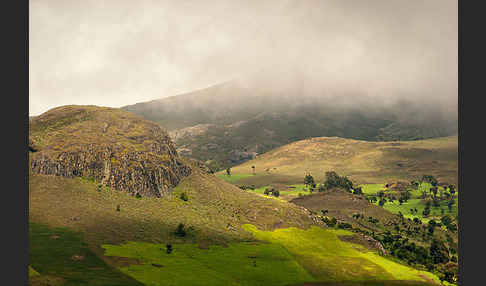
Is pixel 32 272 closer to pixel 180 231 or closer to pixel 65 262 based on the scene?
pixel 65 262

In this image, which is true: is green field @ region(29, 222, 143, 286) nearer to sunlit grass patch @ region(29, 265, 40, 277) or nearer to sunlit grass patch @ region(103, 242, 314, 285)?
sunlit grass patch @ region(29, 265, 40, 277)

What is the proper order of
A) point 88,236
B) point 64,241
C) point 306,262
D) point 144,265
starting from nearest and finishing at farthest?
point 144,265 < point 64,241 < point 88,236 < point 306,262

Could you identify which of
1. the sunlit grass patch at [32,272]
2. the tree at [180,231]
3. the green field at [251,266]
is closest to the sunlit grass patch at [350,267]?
the green field at [251,266]

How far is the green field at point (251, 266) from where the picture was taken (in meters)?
137

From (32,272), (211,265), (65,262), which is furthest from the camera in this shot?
(211,265)

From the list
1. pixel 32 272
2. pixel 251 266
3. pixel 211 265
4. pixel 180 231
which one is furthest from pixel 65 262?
pixel 251 266

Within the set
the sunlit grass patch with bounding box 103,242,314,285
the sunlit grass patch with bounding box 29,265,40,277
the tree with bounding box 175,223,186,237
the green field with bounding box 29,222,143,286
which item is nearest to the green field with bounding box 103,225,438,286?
the sunlit grass patch with bounding box 103,242,314,285

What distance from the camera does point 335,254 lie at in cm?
19762

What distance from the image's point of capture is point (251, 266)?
521 feet

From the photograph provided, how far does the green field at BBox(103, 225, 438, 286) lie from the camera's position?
137m

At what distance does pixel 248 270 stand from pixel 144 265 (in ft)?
146

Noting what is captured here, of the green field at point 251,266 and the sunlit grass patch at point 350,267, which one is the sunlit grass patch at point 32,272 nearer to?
the green field at point 251,266
